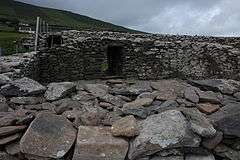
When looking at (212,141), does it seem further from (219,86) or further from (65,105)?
(65,105)

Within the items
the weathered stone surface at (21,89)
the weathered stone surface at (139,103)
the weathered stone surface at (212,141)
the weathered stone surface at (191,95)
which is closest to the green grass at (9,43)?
the weathered stone surface at (21,89)

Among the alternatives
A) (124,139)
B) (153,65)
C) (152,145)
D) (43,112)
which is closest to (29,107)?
(43,112)

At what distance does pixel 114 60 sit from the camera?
55.6 feet

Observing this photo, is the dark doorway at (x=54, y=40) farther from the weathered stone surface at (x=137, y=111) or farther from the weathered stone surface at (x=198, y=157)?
the weathered stone surface at (x=198, y=157)

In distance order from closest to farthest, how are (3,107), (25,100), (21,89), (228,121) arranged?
(228,121) < (3,107) < (25,100) < (21,89)

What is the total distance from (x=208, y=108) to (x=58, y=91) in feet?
11.1

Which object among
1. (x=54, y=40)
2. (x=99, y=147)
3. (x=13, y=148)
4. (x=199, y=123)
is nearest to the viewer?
(x=99, y=147)

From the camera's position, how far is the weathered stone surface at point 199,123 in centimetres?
763

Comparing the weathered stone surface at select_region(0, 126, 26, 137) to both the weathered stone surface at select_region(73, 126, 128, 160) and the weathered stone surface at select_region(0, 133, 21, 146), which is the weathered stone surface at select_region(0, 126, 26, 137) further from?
the weathered stone surface at select_region(73, 126, 128, 160)

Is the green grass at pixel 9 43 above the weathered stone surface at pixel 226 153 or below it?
below

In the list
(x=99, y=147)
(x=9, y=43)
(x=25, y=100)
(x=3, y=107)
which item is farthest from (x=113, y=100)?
(x=9, y=43)

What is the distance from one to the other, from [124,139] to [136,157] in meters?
0.43

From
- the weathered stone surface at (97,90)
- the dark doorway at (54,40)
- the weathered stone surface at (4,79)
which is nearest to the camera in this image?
the weathered stone surface at (4,79)

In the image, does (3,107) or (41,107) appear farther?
(41,107)
